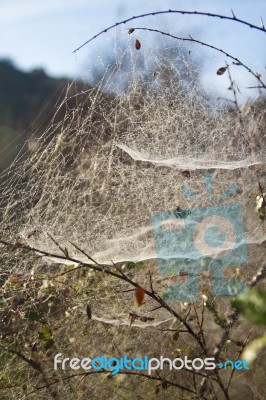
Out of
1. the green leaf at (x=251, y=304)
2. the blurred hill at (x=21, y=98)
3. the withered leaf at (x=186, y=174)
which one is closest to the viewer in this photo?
the green leaf at (x=251, y=304)

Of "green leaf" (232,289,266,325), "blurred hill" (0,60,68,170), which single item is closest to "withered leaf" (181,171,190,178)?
"green leaf" (232,289,266,325)

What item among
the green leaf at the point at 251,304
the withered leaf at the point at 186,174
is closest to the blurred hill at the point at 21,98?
the withered leaf at the point at 186,174

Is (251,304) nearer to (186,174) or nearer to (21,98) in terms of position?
(186,174)

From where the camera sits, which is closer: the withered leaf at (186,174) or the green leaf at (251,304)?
the green leaf at (251,304)

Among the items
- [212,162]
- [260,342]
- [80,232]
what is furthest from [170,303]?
[260,342]

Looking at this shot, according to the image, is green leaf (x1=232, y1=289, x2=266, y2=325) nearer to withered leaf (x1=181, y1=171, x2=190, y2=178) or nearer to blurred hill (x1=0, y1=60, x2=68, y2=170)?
withered leaf (x1=181, y1=171, x2=190, y2=178)

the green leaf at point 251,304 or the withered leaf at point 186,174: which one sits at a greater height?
the withered leaf at point 186,174

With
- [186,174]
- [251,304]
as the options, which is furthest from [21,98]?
[251,304]

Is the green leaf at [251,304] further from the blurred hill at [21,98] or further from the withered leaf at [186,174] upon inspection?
the blurred hill at [21,98]

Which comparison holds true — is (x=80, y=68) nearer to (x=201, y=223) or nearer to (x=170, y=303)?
(x=201, y=223)
